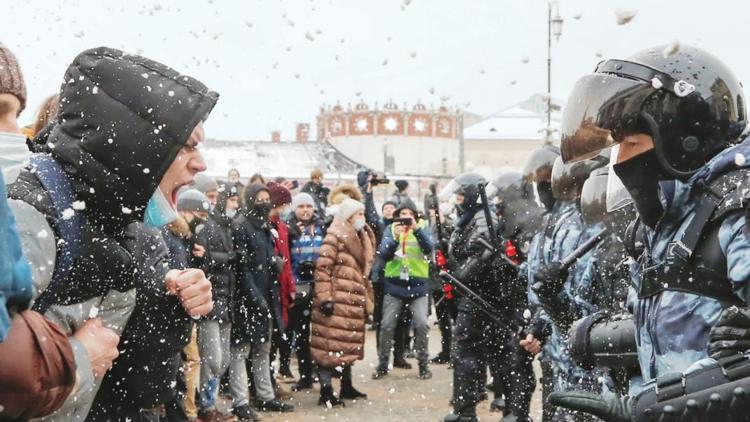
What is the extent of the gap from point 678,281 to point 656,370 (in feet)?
0.98

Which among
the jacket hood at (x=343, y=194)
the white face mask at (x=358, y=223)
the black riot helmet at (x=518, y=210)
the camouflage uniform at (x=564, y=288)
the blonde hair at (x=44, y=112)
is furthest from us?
the jacket hood at (x=343, y=194)

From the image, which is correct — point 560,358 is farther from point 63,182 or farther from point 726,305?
point 63,182

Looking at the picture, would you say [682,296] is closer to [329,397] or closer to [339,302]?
[339,302]

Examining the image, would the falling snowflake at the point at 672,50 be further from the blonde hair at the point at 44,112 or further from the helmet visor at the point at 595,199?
the blonde hair at the point at 44,112

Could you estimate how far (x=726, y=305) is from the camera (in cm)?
236

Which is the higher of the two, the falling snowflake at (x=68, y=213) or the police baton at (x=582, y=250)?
the falling snowflake at (x=68, y=213)

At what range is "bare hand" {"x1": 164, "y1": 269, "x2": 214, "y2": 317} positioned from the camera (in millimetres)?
2660

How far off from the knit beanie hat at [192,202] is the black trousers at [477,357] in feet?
7.91

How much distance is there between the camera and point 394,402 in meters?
8.42

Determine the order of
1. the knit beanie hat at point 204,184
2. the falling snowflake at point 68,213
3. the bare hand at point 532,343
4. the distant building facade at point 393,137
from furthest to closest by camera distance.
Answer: the distant building facade at point 393,137 → the knit beanie hat at point 204,184 → the bare hand at point 532,343 → the falling snowflake at point 68,213

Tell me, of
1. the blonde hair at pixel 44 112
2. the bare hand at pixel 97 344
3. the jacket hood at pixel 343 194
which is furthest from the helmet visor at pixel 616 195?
the jacket hood at pixel 343 194

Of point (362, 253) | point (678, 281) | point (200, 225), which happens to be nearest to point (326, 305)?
point (362, 253)

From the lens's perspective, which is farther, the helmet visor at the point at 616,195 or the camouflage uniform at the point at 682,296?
the helmet visor at the point at 616,195

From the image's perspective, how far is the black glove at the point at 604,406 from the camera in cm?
209
